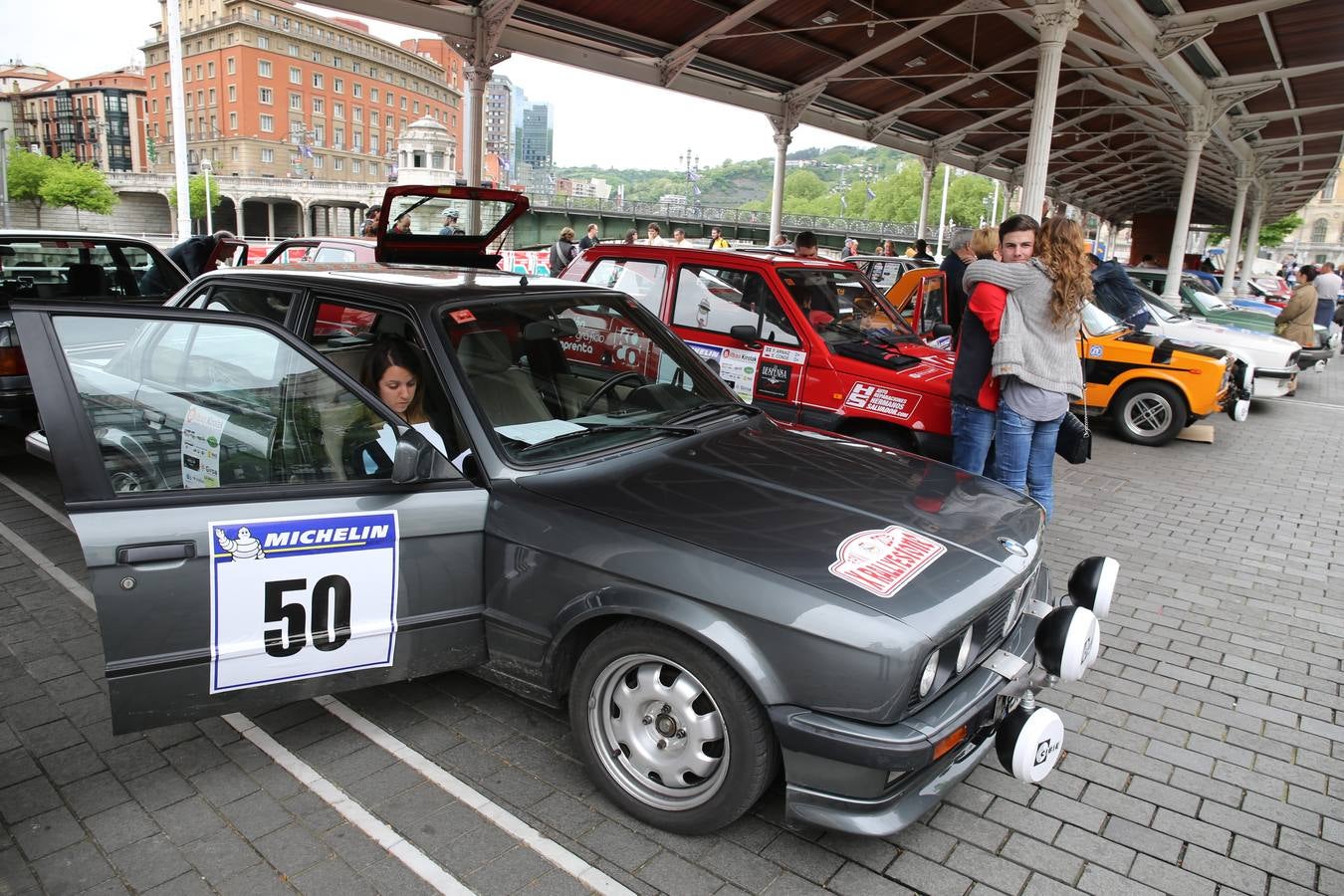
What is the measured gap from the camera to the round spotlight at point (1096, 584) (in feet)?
11.7

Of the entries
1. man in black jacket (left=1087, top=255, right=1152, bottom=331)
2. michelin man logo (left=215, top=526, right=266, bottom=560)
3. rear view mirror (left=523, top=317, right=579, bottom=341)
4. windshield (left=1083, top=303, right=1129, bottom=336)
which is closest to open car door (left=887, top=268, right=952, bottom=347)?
man in black jacket (left=1087, top=255, right=1152, bottom=331)

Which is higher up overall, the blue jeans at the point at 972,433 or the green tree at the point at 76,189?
the green tree at the point at 76,189

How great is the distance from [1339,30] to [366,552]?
59.0 ft

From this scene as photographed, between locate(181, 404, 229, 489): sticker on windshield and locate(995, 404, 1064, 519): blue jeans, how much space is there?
12.8 feet

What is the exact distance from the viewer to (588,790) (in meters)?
3.11

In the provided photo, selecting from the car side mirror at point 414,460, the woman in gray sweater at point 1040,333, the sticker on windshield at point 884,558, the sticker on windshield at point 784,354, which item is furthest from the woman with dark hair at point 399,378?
the sticker on windshield at point 784,354

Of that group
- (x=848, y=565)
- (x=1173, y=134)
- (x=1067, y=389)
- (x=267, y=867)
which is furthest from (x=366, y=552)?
(x=1173, y=134)

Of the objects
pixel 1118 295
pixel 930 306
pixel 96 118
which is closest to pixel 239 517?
pixel 930 306

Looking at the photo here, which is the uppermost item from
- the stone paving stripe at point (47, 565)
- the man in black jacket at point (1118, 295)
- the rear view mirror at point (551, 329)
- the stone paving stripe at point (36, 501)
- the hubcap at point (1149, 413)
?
the man in black jacket at point (1118, 295)

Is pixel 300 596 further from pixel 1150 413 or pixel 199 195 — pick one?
pixel 199 195

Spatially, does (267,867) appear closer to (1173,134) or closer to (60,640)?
(60,640)

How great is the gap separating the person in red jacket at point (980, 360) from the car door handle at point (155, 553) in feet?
13.0

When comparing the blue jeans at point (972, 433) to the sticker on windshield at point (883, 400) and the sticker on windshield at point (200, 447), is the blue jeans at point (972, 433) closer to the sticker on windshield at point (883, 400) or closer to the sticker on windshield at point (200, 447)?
the sticker on windshield at point (883, 400)

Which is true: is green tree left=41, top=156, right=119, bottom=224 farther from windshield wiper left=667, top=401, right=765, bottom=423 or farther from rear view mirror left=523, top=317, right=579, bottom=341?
windshield wiper left=667, top=401, right=765, bottom=423
